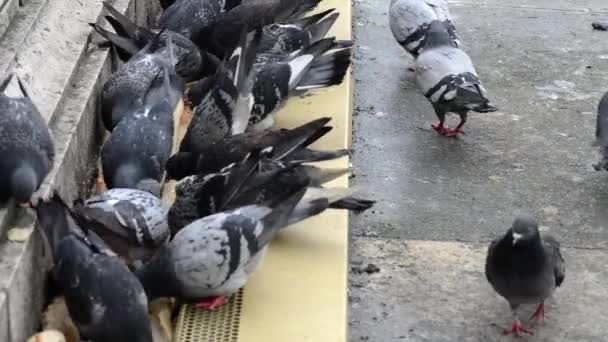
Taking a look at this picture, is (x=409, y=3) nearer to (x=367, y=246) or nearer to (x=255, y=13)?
(x=255, y=13)

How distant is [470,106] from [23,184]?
3.32m

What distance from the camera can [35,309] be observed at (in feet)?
13.8

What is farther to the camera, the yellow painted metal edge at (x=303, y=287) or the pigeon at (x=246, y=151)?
the pigeon at (x=246, y=151)

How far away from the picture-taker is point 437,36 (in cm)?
722

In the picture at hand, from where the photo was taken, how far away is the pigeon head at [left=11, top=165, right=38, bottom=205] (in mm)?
4129

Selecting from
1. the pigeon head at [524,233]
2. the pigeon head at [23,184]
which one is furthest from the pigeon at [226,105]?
the pigeon head at [524,233]

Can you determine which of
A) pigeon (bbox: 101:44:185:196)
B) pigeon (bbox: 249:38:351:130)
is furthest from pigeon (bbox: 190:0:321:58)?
pigeon (bbox: 101:44:185:196)

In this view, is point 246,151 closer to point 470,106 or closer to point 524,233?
point 524,233

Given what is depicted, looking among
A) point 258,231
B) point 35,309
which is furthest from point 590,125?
point 35,309

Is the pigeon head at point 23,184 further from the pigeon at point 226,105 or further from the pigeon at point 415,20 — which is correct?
the pigeon at point 415,20

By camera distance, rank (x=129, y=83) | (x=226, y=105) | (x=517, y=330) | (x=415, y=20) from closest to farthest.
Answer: (x=517, y=330) < (x=226, y=105) < (x=129, y=83) < (x=415, y=20)

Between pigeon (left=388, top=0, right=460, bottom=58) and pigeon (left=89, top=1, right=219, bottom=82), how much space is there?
1.69 m

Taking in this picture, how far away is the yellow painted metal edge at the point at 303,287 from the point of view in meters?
4.24

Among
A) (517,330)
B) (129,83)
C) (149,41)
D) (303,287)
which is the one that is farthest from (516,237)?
(149,41)
